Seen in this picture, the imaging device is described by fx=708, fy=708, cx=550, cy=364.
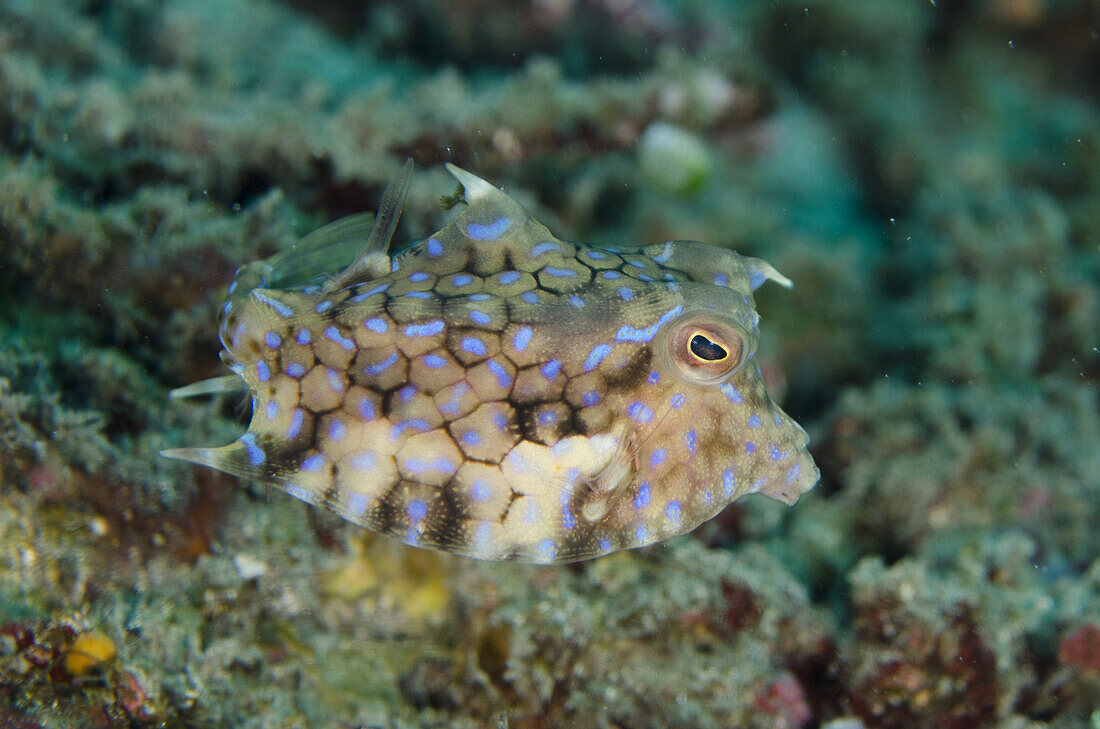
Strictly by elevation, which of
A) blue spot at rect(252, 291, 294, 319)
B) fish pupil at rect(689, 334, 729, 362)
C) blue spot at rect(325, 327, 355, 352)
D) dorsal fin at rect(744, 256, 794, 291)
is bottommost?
dorsal fin at rect(744, 256, 794, 291)

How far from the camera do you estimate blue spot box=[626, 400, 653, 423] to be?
2.12 metres

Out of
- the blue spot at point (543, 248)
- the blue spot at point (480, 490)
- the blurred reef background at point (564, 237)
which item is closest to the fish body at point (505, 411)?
the blue spot at point (480, 490)

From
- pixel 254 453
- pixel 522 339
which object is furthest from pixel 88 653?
pixel 522 339

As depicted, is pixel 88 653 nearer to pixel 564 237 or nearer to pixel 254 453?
pixel 254 453

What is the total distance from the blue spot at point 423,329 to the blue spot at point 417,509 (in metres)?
0.49

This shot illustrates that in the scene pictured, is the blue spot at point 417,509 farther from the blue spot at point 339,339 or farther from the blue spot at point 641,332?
the blue spot at point 641,332

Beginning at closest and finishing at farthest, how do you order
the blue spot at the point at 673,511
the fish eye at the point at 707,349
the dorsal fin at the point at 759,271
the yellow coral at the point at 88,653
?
the fish eye at the point at 707,349, the blue spot at the point at 673,511, the yellow coral at the point at 88,653, the dorsal fin at the point at 759,271

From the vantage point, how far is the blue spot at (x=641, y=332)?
2102mm

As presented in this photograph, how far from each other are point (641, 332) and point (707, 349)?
0.66ft

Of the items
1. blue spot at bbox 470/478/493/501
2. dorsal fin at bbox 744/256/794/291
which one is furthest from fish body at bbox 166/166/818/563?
dorsal fin at bbox 744/256/794/291

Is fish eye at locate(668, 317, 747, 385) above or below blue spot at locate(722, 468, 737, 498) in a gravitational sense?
above

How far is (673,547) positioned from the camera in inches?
118

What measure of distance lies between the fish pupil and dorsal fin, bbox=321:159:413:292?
1.01 meters

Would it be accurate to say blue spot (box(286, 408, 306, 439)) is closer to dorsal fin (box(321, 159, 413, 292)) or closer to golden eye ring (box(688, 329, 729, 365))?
dorsal fin (box(321, 159, 413, 292))
